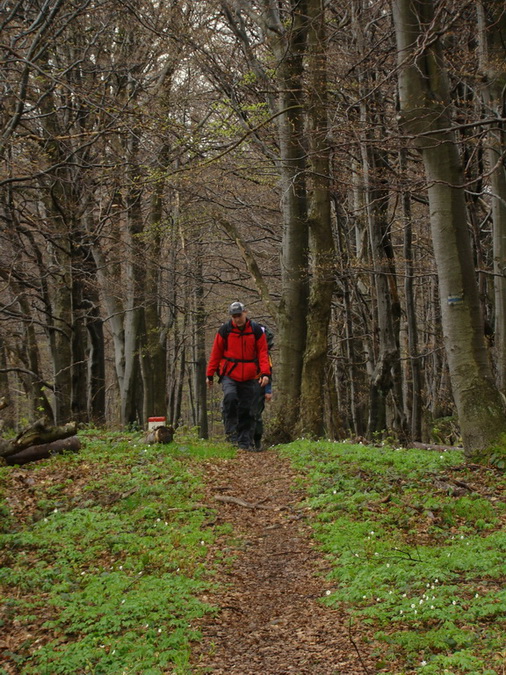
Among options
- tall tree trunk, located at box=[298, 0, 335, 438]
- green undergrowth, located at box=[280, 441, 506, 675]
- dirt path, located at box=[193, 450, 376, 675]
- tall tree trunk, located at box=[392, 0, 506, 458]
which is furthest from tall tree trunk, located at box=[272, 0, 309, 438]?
dirt path, located at box=[193, 450, 376, 675]

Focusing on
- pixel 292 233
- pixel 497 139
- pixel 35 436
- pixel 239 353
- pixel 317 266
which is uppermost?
pixel 497 139

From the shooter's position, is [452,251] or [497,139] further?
[497,139]

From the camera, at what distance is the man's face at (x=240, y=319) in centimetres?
1118

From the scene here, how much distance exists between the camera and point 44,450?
939cm

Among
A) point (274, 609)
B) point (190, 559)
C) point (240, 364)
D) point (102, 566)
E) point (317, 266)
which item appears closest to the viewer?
point (274, 609)

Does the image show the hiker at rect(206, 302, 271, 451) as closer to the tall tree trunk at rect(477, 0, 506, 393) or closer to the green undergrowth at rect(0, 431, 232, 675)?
the green undergrowth at rect(0, 431, 232, 675)

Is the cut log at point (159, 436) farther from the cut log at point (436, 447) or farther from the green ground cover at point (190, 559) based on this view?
the cut log at point (436, 447)

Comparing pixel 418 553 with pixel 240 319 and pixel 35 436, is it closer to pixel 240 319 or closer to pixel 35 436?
pixel 35 436

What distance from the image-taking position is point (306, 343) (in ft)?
43.2

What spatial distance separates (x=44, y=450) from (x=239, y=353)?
3.83 metres

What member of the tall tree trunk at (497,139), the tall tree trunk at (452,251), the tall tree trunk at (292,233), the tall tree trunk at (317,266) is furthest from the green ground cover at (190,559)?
the tall tree trunk at (292,233)

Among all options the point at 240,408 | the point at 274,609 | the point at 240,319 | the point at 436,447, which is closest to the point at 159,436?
the point at 240,408

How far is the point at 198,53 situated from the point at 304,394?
7915 mm

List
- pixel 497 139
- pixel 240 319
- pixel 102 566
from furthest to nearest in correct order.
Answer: pixel 240 319
pixel 497 139
pixel 102 566
